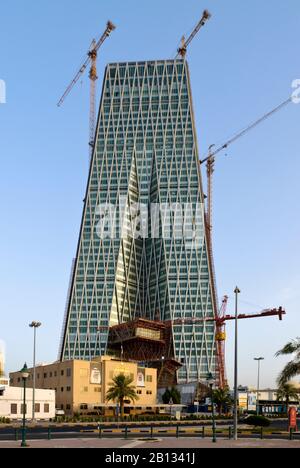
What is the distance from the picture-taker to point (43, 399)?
11012cm

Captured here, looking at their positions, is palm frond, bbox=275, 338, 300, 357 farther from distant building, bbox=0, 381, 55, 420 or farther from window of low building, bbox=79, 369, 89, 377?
window of low building, bbox=79, 369, 89, 377

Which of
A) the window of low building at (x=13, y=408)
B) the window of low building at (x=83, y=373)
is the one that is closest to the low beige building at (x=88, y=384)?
the window of low building at (x=83, y=373)

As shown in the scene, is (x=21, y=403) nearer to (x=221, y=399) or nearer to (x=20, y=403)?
(x=20, y=403)

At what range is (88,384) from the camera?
135375 millimetres

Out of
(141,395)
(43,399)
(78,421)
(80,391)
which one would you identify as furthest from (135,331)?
(78,421)

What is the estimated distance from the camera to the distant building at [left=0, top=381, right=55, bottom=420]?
10144 centimetres

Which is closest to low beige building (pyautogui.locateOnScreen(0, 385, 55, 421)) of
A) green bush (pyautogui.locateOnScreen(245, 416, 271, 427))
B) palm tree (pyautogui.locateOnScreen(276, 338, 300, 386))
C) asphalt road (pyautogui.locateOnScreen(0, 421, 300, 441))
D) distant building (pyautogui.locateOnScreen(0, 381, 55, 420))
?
distant building (pyautogui.locateOnScreen(0, 381, 55, 420))

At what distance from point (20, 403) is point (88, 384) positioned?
108 feet

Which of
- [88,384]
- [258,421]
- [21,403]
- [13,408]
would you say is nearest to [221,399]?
[88,384]

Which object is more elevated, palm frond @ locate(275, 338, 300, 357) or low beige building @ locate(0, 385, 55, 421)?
palm frond @ locate(275, 338, 300, 357)

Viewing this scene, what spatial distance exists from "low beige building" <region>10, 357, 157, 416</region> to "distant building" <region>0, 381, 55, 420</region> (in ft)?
65.5
